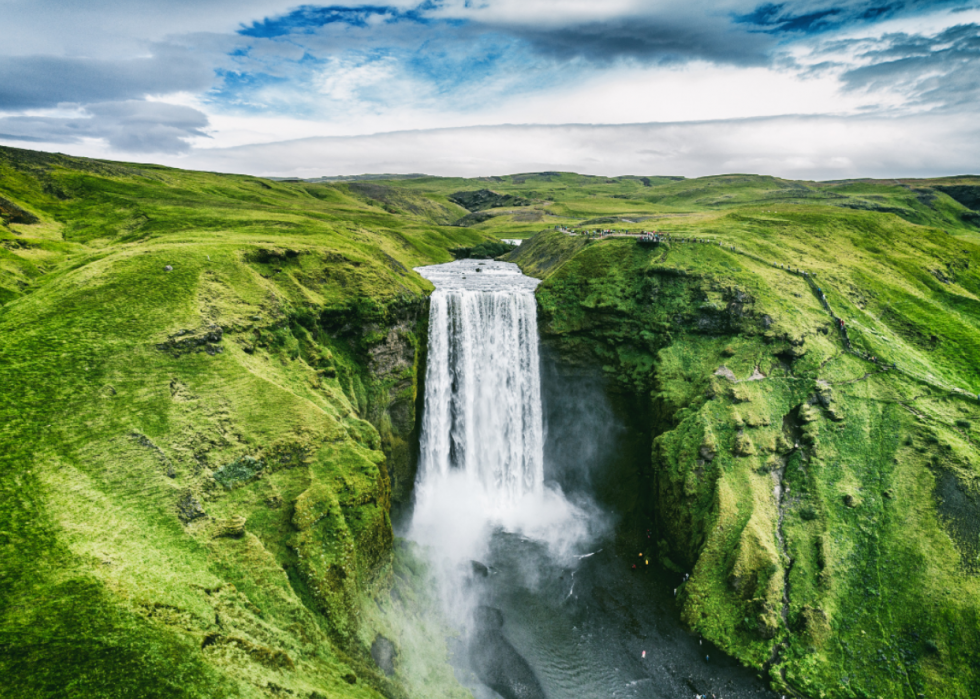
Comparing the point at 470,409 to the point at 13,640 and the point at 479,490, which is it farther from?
the point at 13,640

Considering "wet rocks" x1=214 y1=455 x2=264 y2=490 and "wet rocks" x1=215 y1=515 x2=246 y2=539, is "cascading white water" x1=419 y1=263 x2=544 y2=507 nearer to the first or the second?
"wet rocks" x1=214 y1=455 x2=264 y2=490

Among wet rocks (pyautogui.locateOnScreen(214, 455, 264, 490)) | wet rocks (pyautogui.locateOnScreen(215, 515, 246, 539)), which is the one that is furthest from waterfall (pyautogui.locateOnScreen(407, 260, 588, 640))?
wet rocks (pyautogui.locateOnScreen(215, 515, 246, 539))

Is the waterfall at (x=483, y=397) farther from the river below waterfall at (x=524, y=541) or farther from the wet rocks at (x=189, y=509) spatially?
the wet rocks at (x=189, y=509)

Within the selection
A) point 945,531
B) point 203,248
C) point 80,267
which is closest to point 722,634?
point 945,531

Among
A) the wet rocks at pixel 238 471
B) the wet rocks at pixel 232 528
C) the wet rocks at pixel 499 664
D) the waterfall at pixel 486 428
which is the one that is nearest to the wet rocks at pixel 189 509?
the wet rocks at pixel 232 528

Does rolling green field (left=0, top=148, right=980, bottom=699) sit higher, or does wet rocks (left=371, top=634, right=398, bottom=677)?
rolling green field (left=0, top=148, right=980, bottom=699)

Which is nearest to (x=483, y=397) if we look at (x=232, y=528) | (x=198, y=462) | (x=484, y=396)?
(x=484, y=396)

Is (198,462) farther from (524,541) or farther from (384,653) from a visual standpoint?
(524,541)
